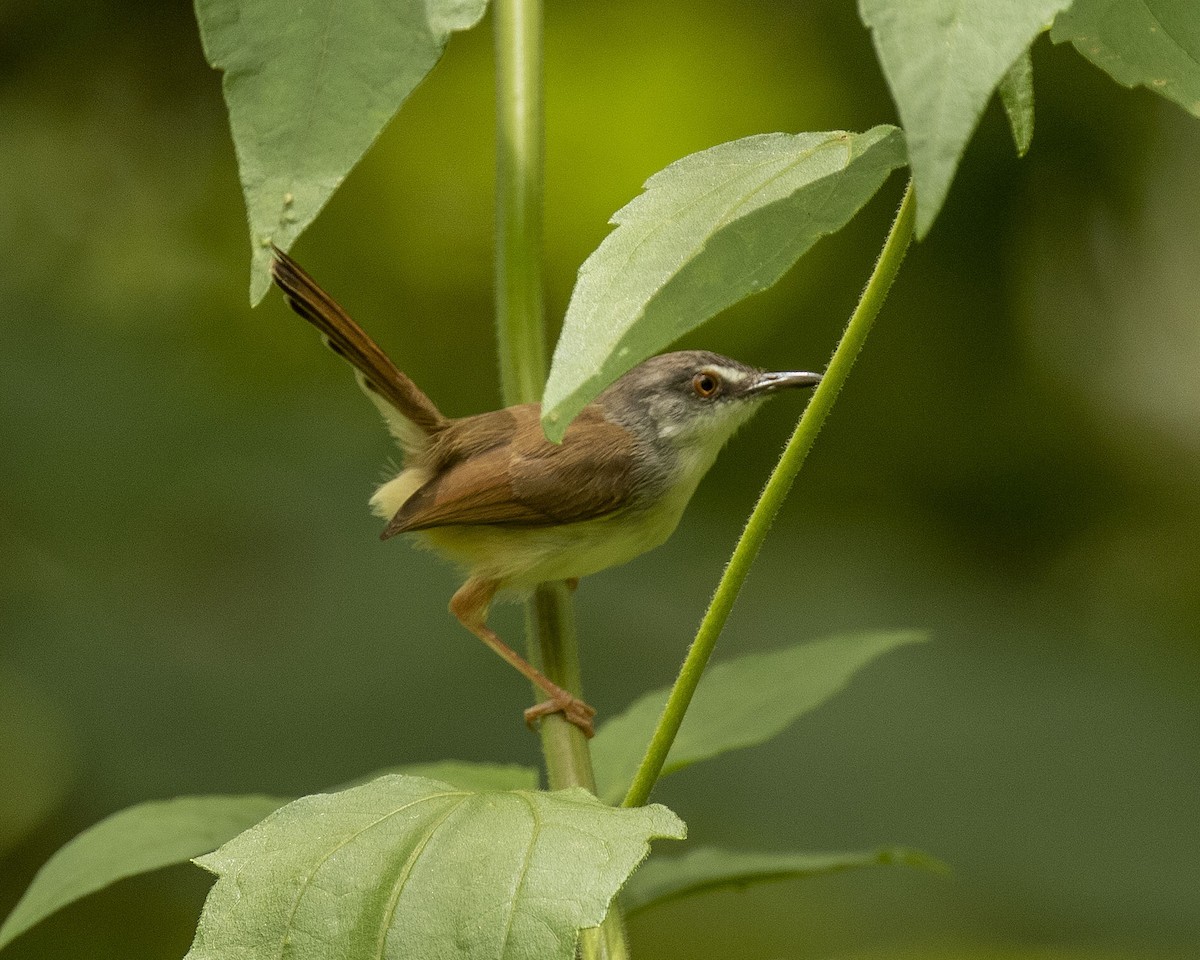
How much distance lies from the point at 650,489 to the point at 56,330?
1922 millimetres

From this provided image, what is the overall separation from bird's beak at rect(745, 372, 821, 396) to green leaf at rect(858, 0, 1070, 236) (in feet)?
5.13

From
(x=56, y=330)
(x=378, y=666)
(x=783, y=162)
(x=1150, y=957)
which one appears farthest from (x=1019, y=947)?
(x=56, y=330)

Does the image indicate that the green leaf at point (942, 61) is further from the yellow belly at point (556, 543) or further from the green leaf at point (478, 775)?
the yellow belly at point (556, 543)

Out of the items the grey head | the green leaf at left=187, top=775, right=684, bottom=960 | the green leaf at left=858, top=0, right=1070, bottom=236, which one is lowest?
the green leaf at left=187, top=775, right=684, bottom=960

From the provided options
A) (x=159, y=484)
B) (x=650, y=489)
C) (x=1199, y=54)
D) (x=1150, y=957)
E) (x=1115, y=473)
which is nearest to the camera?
(x=1199, y=54)

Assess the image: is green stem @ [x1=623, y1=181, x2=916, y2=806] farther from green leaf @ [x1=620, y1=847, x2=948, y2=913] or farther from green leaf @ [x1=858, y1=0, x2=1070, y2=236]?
green leaf @ [x1=620, y1=847, x2=948, y2=913]

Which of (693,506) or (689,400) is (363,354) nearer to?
(689,400)

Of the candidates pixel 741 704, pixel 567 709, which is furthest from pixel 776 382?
pixel 567 709

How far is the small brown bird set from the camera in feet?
7.38

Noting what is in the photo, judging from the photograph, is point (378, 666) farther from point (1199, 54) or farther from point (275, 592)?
point (1199, 54)

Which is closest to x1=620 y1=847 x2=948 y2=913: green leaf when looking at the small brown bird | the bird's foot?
the small brown bird

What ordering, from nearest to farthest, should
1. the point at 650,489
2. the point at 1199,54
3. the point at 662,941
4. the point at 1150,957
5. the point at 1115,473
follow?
1. the point at 1199,54
2. the point at 650,489
3. the point at 1150,957
4. the point at 662,941
5. the point at 1115,473

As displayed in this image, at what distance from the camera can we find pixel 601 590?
128 inches

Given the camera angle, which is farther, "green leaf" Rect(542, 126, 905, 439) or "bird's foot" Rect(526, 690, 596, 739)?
"bird's foot" Rect(526, 690, 596, 739)
